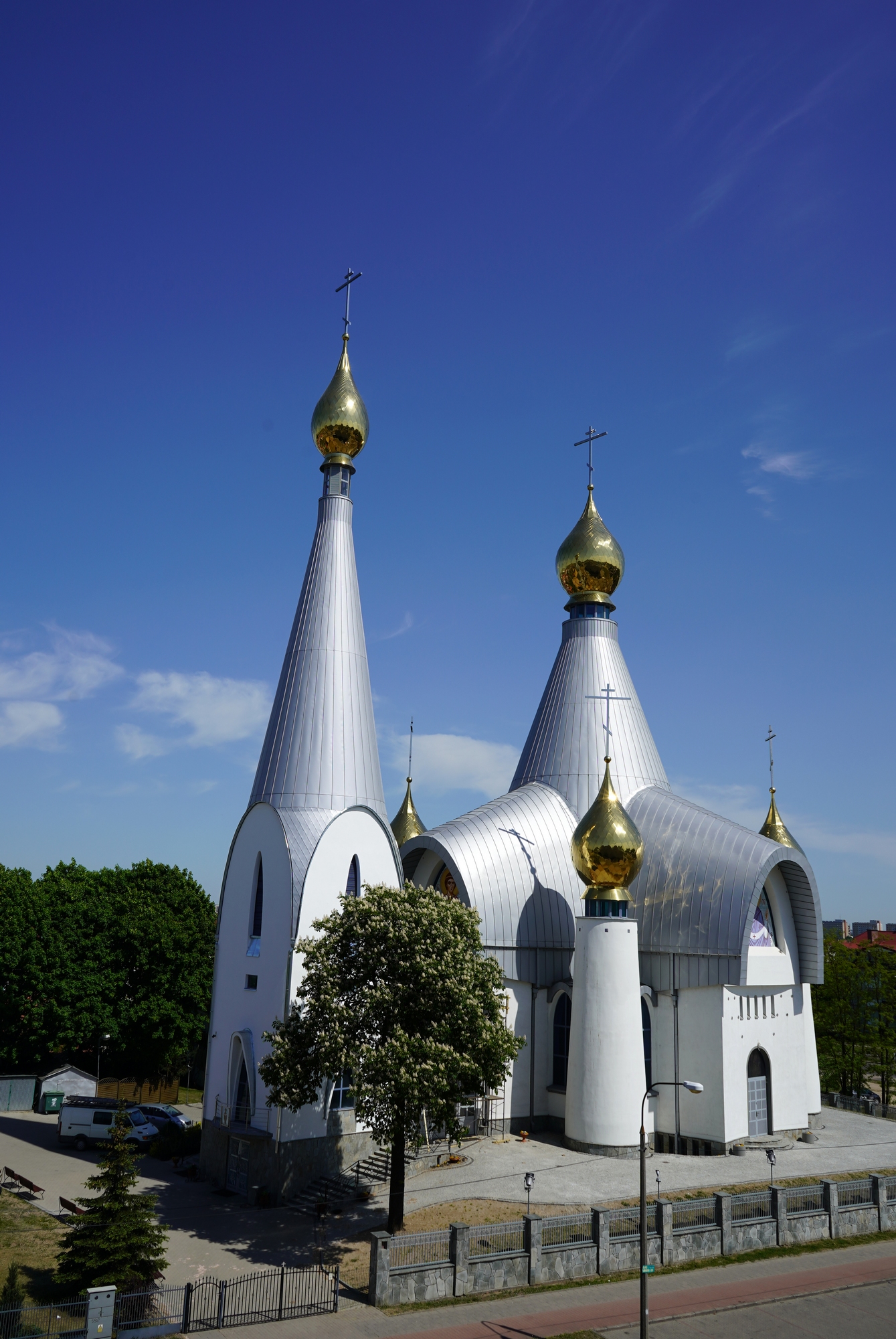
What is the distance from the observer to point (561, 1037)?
1264 inches

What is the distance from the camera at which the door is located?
2584 cm

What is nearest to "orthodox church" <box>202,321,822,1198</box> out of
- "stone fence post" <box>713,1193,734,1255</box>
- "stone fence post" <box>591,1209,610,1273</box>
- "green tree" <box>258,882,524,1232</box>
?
"green tree" <box>258,882,524,1232</box>

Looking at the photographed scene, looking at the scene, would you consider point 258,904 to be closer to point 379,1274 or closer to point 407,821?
point 379,1274

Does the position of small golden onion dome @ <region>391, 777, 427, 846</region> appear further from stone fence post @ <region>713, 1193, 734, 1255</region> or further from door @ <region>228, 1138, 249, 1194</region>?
stone fence post @ <region>713, 1193, 734, 1255</region>

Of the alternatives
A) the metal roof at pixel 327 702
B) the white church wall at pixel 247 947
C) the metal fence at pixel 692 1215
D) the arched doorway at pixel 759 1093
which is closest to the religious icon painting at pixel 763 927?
the arched doorway at pixel 759 1093

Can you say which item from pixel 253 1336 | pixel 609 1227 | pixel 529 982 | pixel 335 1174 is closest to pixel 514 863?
pixel 529 982

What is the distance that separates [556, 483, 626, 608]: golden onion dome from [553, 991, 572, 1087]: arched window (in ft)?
49.0

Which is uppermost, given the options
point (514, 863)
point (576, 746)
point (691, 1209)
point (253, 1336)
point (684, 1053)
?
point (576, 746)

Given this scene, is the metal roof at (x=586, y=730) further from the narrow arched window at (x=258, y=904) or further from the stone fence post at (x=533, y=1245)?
the stone fence post at (x=533, y=1245)

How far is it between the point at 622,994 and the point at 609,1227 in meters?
8.47

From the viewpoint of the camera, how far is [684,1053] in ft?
99.1

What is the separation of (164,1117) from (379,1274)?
1882cm

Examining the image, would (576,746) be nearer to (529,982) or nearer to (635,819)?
(635,819)

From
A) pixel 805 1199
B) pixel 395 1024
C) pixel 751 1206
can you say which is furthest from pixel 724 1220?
pixel 395 1024
